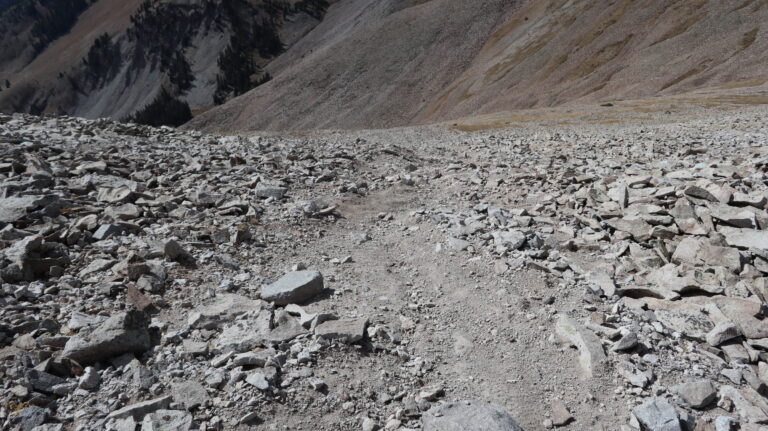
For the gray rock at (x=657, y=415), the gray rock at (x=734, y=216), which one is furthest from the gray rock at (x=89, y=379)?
the gray rock at (x=734, y=216)

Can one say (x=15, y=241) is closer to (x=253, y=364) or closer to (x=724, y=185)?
(x=253, y=364)

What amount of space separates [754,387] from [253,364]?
7167 mm

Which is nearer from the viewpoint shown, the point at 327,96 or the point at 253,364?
the point at 253,364

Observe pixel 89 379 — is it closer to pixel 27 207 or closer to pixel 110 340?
pixel 110 340

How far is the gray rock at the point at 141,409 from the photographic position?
17.3 feet

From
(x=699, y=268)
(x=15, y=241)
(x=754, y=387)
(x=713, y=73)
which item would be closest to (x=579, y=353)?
(x=754, y=387)

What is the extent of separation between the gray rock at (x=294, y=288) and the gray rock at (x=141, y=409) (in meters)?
2.78

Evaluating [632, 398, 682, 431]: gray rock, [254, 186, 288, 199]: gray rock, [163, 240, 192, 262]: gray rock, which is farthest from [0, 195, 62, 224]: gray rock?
[632, 398, 682, 431]: gray rock

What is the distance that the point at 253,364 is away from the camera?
6.21 m

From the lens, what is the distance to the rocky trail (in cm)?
580

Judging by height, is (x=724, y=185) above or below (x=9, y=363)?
below

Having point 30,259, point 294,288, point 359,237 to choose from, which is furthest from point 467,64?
point 30,259

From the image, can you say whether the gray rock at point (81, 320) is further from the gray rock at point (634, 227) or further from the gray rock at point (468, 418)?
the gray rock at point (634, 227)

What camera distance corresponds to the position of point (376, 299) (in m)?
8.50
